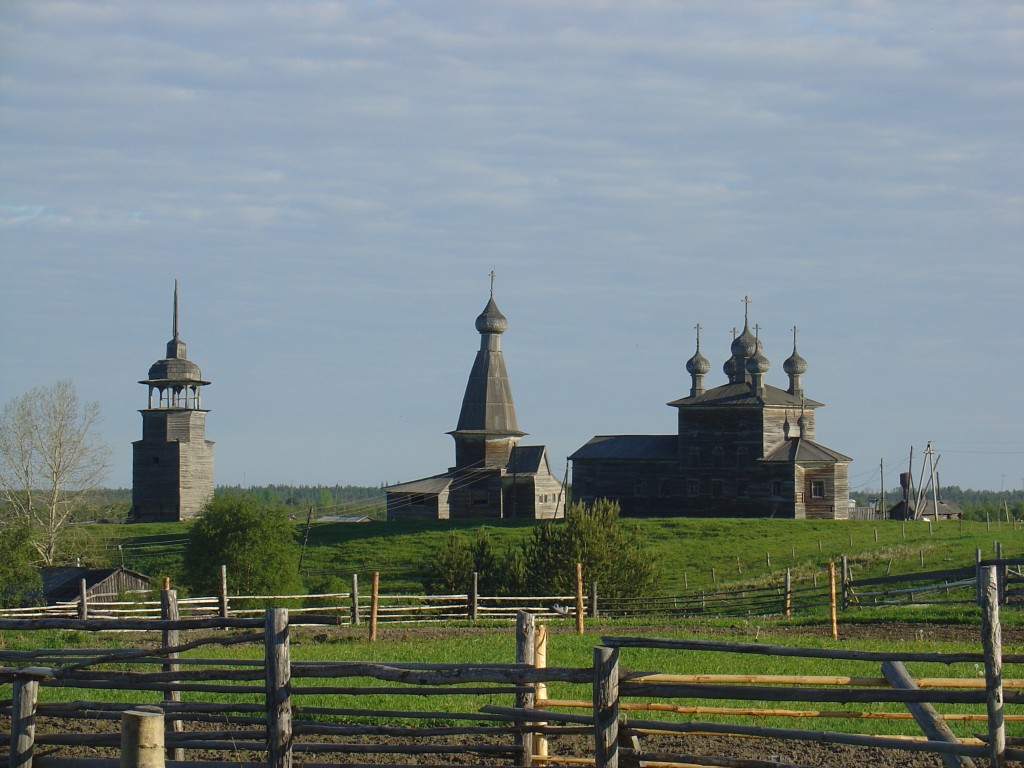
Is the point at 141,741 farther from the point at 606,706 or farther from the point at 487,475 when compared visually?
the point at 487,475

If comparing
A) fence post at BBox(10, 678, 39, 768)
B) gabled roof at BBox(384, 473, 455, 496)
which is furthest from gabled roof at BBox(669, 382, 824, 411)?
fence post at BBox(10, 678, 39, 768)

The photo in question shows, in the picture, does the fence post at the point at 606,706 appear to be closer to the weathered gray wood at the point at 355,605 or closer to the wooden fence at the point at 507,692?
the wooden fence at the point at 507,692

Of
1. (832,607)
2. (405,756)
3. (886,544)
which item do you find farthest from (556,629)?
→ (886,544)

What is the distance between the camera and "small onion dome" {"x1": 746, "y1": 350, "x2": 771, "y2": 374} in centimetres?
6762

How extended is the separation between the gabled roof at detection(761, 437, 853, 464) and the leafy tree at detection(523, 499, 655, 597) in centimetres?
2680

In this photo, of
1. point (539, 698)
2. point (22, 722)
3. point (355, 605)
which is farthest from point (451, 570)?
point (22, 722)

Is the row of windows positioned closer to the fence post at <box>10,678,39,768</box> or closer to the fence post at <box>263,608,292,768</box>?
the fence post at <box>263,608,292,768</box>

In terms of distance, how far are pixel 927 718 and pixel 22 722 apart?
22.2ft

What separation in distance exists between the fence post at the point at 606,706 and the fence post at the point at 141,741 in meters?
3.12

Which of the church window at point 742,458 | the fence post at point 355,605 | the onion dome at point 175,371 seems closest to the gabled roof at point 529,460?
the church window at point 742,458

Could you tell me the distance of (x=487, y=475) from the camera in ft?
242

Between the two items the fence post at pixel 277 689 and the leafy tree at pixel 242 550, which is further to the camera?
the leafy tree at pixel 242 550

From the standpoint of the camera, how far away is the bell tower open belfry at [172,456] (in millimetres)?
78062

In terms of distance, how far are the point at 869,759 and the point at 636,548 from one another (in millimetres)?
29036
